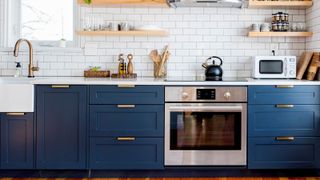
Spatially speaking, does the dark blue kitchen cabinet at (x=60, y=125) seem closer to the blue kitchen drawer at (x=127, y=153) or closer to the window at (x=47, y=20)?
the blue kitchen drawer at (x=127, y=153)

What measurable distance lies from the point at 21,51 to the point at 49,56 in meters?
0.30

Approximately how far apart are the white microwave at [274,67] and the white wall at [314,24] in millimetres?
243

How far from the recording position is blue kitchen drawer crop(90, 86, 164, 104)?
A: 3834 mm

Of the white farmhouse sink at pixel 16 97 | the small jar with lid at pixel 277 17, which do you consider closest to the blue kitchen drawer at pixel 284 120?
the small jar with lid at pixel 277 17

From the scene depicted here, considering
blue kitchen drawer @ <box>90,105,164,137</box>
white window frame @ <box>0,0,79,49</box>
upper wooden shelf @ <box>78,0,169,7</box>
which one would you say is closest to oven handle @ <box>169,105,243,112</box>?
blue kitchen drawer @ <box>90,105,164,137</box>

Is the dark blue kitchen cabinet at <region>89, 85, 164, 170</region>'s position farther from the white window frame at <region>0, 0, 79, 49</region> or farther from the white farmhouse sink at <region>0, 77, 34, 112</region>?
the white window frame at <region>0, 0, 79, 49</region>

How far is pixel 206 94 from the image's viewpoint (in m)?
3.85

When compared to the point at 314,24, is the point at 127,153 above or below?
below

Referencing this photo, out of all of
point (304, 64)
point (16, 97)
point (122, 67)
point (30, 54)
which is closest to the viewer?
point (16, 97)

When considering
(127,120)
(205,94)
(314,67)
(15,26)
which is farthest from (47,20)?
(314,67)

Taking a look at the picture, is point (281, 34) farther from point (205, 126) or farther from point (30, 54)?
point (30, 54)

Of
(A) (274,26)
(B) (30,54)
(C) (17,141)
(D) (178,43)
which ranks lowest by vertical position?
(C) (17,141)

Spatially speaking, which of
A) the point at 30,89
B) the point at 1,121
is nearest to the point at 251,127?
the point at 30,89

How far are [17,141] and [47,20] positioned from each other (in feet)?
4.88
